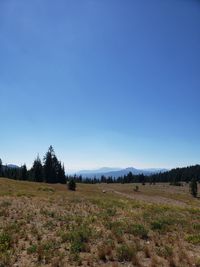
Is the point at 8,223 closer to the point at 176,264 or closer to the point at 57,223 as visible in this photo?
the point at 57,223

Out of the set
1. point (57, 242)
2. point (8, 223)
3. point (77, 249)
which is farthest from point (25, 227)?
point (77, 249)

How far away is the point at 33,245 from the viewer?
41.1ft

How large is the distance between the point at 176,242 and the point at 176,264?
3.58 m

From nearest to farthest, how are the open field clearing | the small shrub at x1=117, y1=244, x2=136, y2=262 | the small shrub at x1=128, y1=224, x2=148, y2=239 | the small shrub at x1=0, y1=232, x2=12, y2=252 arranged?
the open field clearing → the small shrub at x1=117, y1=244, x2=136, y2=262 → the small shrub at x1=0, y1=232, x2=12, y2=252 → the small shrub at x1=128, y1=224, x2=148, y2=239

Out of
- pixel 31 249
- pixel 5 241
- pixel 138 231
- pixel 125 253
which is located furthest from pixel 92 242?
pixel 5 241

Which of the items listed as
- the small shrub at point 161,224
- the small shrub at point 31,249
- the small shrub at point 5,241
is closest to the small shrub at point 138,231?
the small shrub at point 161,224

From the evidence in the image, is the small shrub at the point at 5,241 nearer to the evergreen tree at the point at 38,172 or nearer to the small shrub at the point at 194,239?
the small shrub at the point at 194,239

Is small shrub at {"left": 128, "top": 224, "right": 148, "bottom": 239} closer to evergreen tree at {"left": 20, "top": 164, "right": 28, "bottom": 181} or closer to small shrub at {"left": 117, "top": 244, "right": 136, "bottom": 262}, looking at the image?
small shrub at {"left": 117, "top": 244, "right": 136, "bottom": 262}

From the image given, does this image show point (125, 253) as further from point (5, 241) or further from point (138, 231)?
point (5, 241)

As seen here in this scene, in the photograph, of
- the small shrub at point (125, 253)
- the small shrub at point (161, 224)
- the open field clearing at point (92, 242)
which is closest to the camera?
the open field clearing at point (92, 242)

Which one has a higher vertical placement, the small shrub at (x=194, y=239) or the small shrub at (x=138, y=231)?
the small shrub at (x=138, y=231)

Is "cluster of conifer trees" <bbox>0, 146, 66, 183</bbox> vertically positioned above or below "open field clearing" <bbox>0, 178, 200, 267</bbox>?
above

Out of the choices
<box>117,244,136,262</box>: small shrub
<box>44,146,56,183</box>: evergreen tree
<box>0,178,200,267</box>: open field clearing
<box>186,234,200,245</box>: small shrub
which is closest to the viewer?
<box>0,178,200,267</box>: open field clearing

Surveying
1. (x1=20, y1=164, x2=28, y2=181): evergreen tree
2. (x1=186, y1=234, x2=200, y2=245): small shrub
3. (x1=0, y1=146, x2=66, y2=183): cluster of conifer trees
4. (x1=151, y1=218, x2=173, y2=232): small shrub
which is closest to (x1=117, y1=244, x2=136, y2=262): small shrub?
(x1=186, y1=234, x2=200, y2=245): small shrub
